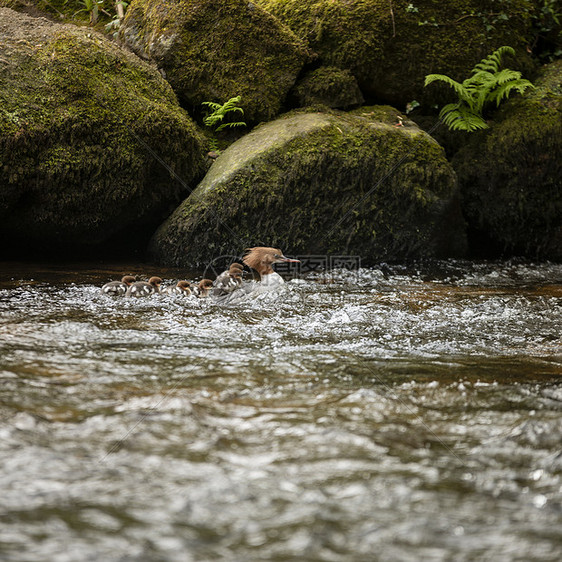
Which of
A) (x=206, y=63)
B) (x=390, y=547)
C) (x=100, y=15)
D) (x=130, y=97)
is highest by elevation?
(x=100, y=15)

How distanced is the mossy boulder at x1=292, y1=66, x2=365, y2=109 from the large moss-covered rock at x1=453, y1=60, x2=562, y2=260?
2.05 metres

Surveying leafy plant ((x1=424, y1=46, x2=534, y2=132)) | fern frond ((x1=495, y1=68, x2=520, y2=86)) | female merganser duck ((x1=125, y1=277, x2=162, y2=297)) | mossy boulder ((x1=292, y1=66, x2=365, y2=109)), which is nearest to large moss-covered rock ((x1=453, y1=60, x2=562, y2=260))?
leafy plant ((x1=424, y1=46, x2=534, y2=132))

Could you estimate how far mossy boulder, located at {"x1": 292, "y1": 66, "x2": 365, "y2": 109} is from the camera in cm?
873

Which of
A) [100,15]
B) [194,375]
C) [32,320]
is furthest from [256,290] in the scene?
[100,15]

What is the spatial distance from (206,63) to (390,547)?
803 cm

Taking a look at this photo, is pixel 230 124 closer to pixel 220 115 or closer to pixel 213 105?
pixel 220 115

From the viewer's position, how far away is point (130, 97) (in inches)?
288

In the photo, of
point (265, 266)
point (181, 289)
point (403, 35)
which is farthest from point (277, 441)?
point (403, 35)

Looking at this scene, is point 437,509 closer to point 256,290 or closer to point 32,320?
point 32,320

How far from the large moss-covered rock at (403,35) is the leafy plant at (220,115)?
5.95ft

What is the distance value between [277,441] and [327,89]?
7400 mm

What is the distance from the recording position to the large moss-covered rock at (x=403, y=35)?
28.9 feet

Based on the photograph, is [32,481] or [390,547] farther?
[32,481]

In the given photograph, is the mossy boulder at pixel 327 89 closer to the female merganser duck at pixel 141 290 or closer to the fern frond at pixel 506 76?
the fern frond at pixel 506 76
